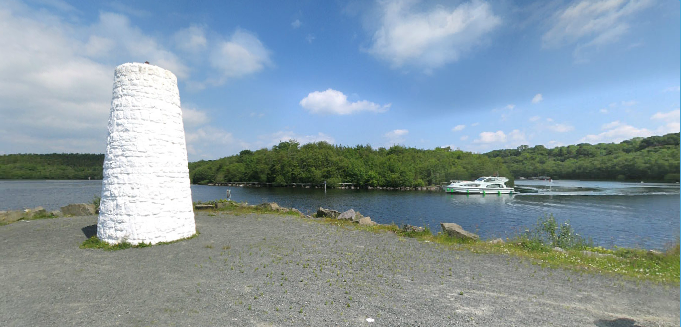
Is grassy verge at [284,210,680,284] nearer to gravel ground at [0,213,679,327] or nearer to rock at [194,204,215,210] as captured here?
gravel ground at [0,213,679,327]

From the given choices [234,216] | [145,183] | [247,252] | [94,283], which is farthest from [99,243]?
[234,216]

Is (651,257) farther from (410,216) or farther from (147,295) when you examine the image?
(410,216)

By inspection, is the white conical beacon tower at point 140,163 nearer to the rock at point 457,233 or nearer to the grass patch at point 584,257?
the grass patch at point 584,257

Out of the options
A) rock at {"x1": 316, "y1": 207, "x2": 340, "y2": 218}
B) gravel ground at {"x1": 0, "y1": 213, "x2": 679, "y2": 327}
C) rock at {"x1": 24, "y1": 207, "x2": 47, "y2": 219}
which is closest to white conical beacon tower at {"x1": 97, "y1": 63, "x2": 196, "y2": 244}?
gravel ground at {"x1": 0, "y1": 213, "x2": 679, "y2": 327}

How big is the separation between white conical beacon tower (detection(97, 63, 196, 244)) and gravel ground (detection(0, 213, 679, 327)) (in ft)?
2.77

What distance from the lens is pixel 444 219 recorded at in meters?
28.2

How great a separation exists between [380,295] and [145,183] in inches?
325

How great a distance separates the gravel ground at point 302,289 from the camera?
529 centimetres

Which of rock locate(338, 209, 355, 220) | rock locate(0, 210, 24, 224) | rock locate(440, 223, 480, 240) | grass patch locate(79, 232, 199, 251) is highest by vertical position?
rock locate(0, 210, 24, 224)

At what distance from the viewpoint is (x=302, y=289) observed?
6.51 meters

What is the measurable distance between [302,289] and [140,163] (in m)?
7.13

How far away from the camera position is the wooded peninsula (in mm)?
74938

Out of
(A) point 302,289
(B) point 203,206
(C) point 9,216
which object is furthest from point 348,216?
(C) point 9,216

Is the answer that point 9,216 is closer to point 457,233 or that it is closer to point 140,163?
point 140,163
